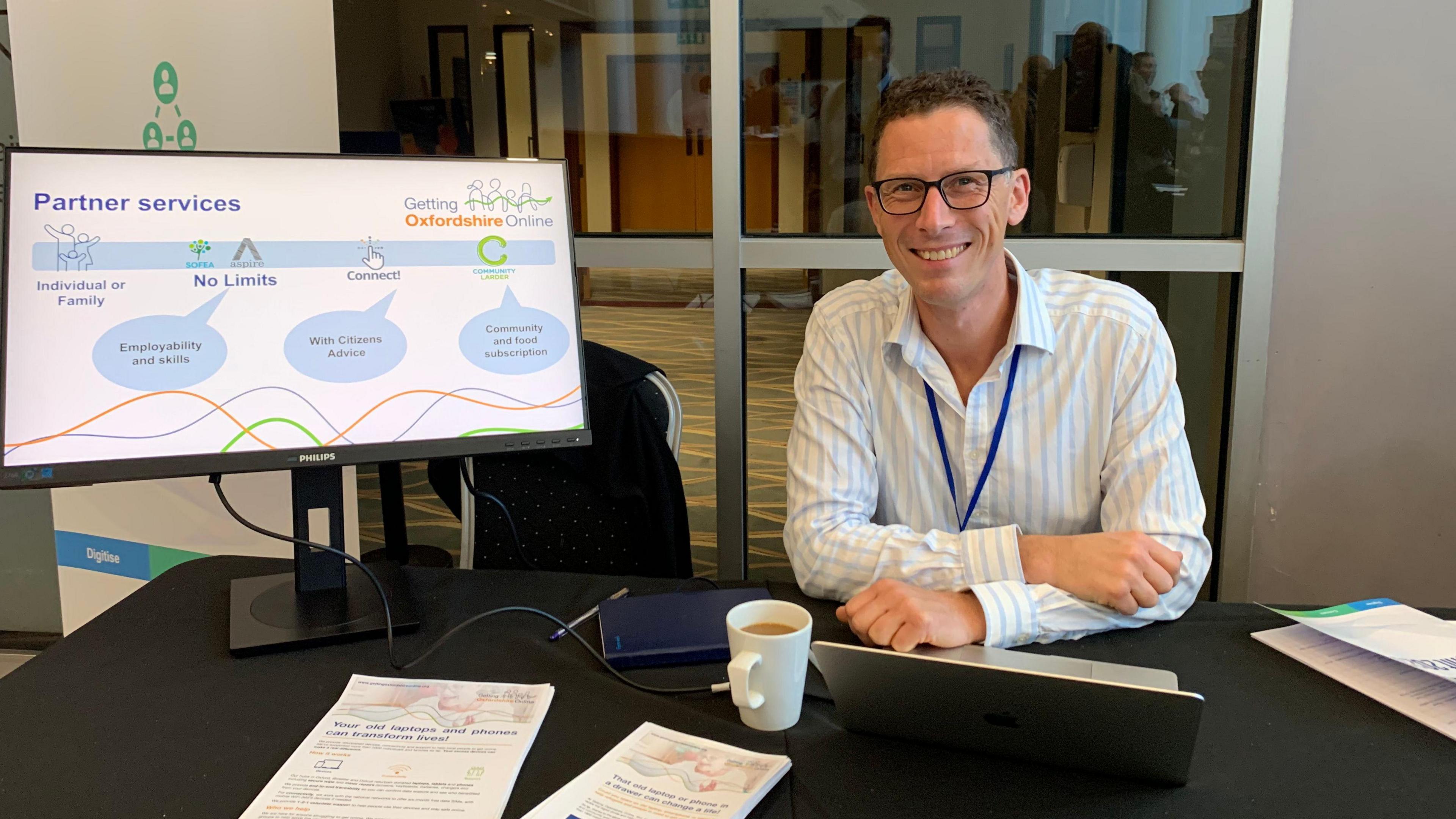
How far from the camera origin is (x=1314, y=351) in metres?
2.13

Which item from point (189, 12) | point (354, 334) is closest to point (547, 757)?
point (354, 334)

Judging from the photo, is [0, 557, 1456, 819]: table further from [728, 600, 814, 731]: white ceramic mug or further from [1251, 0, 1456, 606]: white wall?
[1251, 0, 1456, 606]: white wall

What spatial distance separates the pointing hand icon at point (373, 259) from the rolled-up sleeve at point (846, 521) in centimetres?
67

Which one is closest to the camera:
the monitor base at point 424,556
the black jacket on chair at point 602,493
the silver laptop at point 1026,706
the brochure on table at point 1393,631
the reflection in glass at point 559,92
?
the silver laptop at point 1026,706

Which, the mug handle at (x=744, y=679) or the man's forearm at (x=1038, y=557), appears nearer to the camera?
the mug handle at (x=744, y=679)

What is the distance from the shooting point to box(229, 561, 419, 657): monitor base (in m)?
1.21

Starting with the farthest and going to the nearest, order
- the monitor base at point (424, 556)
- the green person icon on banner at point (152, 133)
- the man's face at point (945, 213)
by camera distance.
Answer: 1. the green person icon on banner at point (152, 133)
2. the monitor base at point (424, 556)
3. the man's face at point (945, 213)

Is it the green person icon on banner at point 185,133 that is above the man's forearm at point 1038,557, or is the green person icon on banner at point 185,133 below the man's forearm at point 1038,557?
above

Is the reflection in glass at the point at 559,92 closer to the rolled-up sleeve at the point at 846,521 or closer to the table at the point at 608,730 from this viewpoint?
the rolled-up sleeve at the point at 846,521

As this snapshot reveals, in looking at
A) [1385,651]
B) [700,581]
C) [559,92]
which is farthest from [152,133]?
[1385,651]

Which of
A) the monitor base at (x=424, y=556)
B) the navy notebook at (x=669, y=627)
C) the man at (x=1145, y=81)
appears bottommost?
the monitor base at (x=424, y=556)

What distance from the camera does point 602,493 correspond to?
1.85 meters

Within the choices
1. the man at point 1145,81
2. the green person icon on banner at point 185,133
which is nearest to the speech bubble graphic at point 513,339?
the green person icon on banner at point 185,133

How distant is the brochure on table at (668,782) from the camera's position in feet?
2.76
